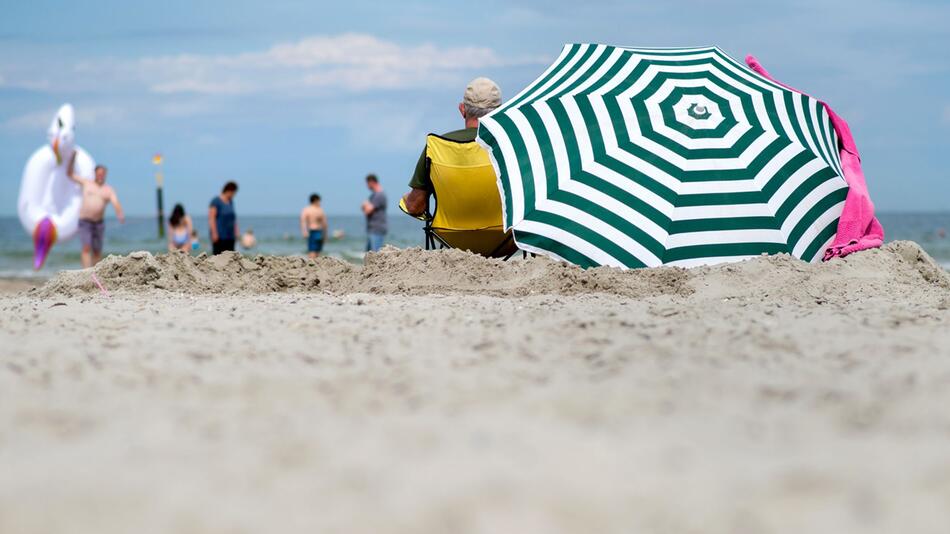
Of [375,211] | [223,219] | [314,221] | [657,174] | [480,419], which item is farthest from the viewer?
[314,221]

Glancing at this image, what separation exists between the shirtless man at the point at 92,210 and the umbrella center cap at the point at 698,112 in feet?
26.1

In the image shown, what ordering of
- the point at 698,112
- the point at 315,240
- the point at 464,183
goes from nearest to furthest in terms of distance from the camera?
the point at 698,112, the point at 464,183, the point at 315,240

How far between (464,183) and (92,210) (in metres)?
7.10

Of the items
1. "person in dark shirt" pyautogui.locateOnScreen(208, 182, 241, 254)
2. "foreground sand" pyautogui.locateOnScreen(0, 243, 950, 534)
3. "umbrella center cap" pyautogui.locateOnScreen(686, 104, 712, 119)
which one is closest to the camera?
"foreground sand" pyautogui.locateOnScreen(0, 243, 950, 534)

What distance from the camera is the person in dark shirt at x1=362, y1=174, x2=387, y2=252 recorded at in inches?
535

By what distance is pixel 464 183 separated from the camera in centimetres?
569

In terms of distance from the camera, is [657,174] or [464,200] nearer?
[657,174]

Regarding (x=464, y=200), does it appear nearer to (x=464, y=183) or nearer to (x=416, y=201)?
(x=464, y=183)

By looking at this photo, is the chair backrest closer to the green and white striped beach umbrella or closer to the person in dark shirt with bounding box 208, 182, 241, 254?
the green and white striped beach umbrella

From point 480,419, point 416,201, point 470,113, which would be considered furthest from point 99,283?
point 480,419

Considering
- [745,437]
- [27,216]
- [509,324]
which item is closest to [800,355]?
[745,437]

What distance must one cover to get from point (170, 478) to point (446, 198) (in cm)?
390

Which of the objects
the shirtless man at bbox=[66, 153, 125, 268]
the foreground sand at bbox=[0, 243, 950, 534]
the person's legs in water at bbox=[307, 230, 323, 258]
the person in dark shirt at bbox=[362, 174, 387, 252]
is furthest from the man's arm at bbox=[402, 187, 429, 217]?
the person's legs in water at bbox=[307, 230, 323, 258]

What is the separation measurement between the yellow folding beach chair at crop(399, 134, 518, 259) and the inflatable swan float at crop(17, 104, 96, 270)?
21.2 feet
